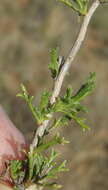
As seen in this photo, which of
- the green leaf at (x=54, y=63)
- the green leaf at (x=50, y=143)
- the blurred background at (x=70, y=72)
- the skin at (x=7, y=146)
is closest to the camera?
the green leaf at (x=50, y=143)

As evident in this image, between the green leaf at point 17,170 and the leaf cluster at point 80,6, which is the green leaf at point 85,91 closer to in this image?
the leaf cluster at point 80,6

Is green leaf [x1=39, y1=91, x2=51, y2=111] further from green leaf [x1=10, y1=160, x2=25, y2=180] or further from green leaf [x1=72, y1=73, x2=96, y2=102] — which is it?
green leaf [x1=10, y1=160, x2=25, y2=180]

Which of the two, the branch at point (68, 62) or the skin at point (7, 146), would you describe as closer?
the branch at point (68, 62)

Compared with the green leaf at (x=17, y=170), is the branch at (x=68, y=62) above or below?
above

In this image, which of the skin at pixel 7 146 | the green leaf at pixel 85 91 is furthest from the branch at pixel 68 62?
the skin at pixel 7 146

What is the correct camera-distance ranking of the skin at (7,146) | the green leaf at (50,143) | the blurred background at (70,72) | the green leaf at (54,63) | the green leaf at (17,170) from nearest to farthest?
the green leaf at (50,143) < the green leaf at (54,63) < the green leaf at (17,170) < the skin at (7,146) < the blurred background at (70,72)

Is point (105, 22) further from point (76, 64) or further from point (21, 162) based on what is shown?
point (21, 162)

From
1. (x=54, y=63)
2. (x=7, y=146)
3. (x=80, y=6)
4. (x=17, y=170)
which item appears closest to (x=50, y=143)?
(x=17, y=170)

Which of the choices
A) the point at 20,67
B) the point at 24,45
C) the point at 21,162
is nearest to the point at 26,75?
the point at 20,67
